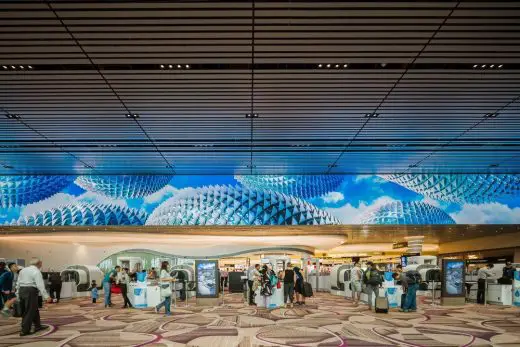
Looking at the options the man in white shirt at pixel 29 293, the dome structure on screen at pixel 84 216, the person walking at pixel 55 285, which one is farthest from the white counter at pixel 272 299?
the person walking at pixel 55 285

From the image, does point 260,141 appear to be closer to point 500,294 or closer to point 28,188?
point 28,188

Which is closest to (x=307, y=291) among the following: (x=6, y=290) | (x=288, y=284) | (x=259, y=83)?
(x=288, y=284)

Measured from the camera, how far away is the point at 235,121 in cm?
1364

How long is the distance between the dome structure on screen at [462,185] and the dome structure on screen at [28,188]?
463 inches

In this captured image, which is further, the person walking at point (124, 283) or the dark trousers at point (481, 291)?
the dark trousers at point (481, 291)

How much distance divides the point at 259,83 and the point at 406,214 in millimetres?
10598

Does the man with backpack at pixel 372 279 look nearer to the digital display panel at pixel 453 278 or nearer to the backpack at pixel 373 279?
the backpack at pixel 373 279

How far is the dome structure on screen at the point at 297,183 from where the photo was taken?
19578 mm

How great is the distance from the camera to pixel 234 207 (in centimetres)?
1933

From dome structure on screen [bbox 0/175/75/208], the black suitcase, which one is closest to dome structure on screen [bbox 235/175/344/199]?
the black suitcase

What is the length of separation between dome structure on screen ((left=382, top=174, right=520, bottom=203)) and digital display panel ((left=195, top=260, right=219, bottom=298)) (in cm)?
705

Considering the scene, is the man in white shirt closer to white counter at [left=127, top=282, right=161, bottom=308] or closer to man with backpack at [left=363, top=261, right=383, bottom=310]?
white counter at [left=127, top=282, right=161, bottom=308]

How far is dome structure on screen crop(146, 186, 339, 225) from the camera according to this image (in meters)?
19.3

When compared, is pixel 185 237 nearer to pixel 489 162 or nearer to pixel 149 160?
pixel 149 160
